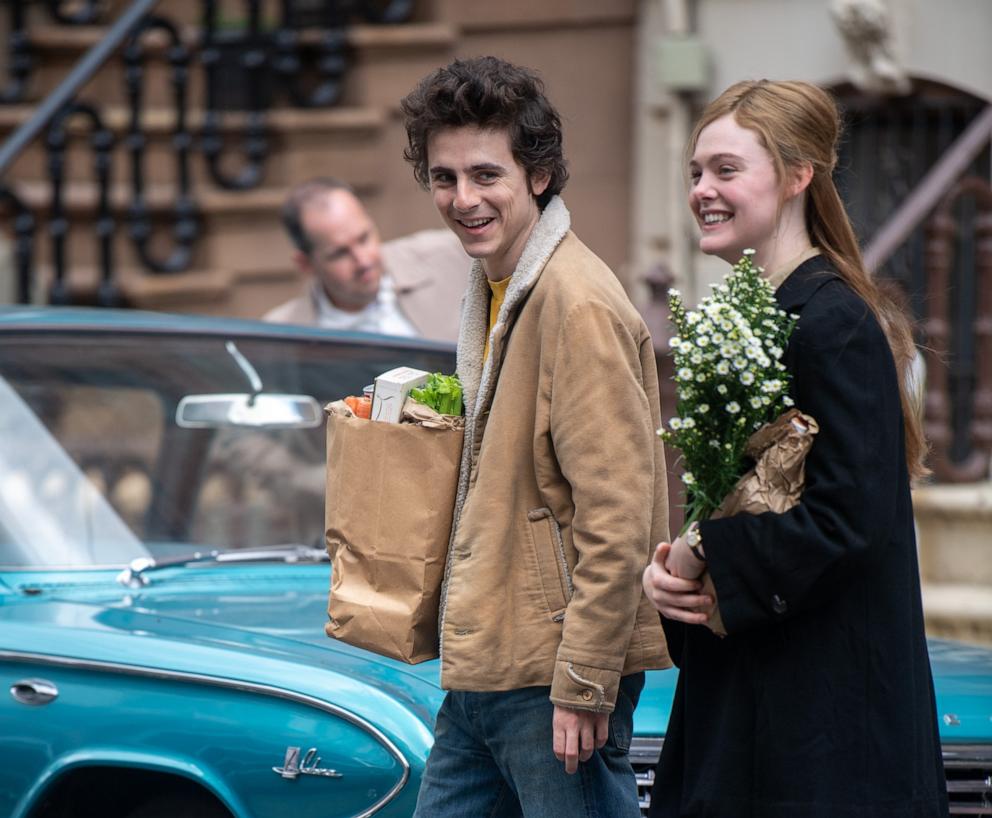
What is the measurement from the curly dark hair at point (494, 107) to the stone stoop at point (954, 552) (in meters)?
3.93

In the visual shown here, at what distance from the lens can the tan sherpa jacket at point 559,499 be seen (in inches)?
94.3

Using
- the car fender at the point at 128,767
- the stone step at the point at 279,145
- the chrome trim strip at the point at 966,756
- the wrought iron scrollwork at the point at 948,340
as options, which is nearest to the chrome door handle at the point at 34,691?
the car fender at the point at 128,767

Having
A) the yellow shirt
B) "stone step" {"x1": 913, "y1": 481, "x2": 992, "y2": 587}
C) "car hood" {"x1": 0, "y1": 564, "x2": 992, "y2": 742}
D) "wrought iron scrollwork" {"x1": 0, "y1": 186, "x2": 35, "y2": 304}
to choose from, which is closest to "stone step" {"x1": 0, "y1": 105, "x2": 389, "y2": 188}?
"wrought iron scrollwork" {"x1": 0, "y1": 186, "x2": 35, "y2": 304}

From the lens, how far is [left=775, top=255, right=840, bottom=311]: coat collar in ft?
7.80

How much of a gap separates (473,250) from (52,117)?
512 centimetres

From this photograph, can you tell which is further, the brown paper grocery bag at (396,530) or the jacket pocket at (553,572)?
the brown paper grocery bag at (396,530)

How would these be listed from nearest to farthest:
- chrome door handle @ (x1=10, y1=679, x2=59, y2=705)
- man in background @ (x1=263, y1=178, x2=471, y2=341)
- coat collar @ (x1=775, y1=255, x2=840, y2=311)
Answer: coat collar @ (x1=775, y1=255, x2=840, y2=311) < chrome door handle @ (x1=10, y1=679, x2=59, y2=705) < man in background @ (x1=263, y1=178, x2=471, y2=341)

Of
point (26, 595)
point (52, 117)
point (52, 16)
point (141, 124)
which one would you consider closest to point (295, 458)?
point (26, 595)

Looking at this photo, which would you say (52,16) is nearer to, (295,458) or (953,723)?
(295,458)

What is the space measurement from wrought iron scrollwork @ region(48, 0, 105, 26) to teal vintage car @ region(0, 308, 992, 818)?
518 cm

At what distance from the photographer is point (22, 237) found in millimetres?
7316

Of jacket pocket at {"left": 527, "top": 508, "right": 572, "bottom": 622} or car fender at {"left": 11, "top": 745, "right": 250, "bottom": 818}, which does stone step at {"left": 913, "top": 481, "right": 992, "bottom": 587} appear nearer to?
car fender at {"left": 11, "top": 745, "right": 250, "bottom": 818}

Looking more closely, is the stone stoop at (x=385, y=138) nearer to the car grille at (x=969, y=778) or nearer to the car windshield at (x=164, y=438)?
the car windshield at (x=164, y=438)

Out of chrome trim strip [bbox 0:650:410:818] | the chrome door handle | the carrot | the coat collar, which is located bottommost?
the chrome door handle
